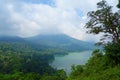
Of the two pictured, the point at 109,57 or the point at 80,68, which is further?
the point at 80,68

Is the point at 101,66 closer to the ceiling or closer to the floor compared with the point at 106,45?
closer to the floor

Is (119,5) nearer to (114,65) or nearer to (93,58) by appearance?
(114,65)

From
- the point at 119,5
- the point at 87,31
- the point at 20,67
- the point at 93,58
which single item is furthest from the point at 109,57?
the point at 20,67

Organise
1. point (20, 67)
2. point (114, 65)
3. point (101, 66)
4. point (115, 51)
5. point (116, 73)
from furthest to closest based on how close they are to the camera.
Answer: point (20, 67) < point (101, 66) < point (114, 65) < point (115, 51) < point (116, 73)

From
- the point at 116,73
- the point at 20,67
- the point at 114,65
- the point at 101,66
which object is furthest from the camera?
the point at 20,67

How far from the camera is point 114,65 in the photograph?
103ft

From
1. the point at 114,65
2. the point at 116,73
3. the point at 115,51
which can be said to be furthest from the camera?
the point at 114,65

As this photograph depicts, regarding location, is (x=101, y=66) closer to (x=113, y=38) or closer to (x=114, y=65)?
(x=114, y=65)

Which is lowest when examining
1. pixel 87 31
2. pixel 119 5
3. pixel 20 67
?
pixel 20 67

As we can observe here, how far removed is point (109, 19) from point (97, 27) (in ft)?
5.36

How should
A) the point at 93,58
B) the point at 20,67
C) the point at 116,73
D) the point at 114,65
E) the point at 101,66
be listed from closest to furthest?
the point at 116,73, the point at 114,65, the point at 101,66, the point at 93,58, the point at 20,67

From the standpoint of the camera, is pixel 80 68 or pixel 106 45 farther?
pixel 80 68

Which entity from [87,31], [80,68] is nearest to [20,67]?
[80,68]

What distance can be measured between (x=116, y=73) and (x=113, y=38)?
6.01 meters
